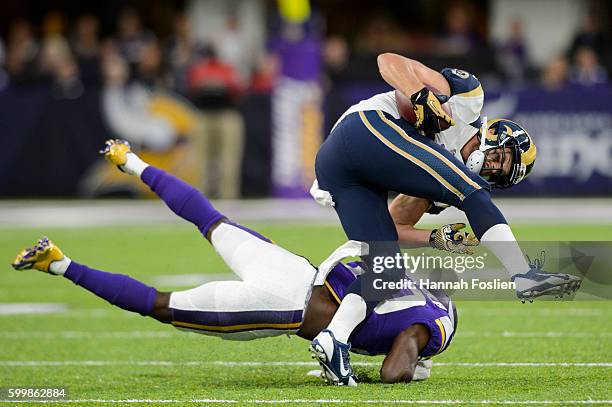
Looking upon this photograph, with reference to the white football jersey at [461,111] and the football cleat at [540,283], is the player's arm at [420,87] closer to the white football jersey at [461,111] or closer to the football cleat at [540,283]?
the white football jersey at [461,111]

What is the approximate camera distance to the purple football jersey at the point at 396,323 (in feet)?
17.0

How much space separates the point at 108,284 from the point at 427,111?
A: 1527mm

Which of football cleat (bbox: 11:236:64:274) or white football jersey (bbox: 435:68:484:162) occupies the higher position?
white football jersey (bbox: 435:68:484:162)

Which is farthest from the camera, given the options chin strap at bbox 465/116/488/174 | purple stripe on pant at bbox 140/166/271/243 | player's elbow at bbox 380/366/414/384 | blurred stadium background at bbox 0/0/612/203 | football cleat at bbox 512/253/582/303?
blurred stadium background at bbox 0/0/612/203

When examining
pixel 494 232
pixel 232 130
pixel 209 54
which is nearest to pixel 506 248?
pixel 494 232

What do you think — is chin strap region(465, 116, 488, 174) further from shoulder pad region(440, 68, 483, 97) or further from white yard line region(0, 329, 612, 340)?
white yard line region(0, 329, 612, 340)

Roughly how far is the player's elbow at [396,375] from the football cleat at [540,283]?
609 millimetres

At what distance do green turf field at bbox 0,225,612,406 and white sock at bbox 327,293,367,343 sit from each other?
242 mm

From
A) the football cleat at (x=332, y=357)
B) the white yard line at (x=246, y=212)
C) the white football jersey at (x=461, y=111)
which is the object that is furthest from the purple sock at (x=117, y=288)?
the white yard line at (x=246, y=212)

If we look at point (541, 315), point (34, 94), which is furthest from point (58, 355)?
point (34, 94)

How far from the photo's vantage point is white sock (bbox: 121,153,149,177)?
5.77 metres

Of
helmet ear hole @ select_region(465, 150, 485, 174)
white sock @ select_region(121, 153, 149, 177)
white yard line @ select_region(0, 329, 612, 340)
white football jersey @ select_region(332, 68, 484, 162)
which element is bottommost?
white yard line @ select_region(0, 329, 612, 340)

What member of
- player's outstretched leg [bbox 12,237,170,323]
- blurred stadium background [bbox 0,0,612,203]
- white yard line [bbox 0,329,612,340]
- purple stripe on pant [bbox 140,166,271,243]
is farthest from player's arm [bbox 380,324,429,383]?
blurred stadium background [bbox 0,0,612,203]

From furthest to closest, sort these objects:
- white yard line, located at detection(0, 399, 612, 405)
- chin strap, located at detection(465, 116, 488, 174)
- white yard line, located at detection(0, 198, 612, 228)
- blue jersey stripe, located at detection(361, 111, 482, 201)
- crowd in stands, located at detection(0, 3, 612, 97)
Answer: crowd in stands, located at detection(0, 3, 612, 97) → white yard line, located at detection(0, 198, 612, 228) → chin strap, located at detection(465, 116, 488, 174) → blue jersey stripe, located at detection(361, 111, 482, 201) → white yard line, located at detection(0, 399, 612, 405)
